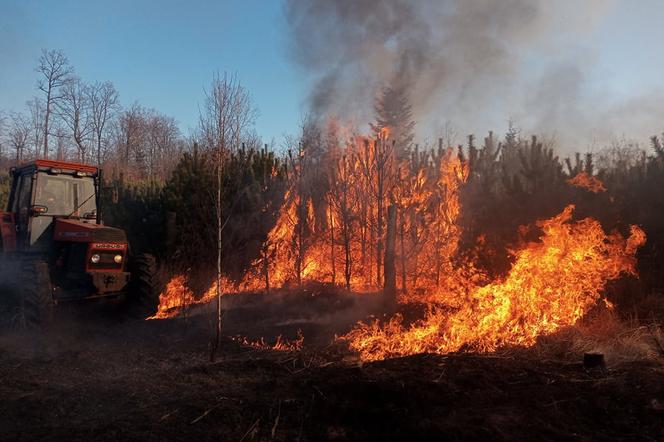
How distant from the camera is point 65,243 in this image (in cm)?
981

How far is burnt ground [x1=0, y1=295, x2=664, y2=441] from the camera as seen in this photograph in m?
4.38

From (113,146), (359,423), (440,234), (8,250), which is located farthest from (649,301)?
(113,146)

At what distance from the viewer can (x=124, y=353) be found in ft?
25.1

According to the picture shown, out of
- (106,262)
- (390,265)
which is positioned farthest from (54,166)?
(390,265)

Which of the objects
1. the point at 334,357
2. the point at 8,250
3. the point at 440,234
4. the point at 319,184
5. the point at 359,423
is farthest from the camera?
the point at 319,184

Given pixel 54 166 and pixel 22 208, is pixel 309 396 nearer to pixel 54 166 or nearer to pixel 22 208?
pixel 54 166

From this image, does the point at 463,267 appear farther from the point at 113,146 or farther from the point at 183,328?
the point at 113,146

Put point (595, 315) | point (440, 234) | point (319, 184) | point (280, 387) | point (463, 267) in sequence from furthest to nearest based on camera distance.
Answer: point (319, 184) < point (440, 234) < point (463, 267) < point (595, 315) < point (280, 387)

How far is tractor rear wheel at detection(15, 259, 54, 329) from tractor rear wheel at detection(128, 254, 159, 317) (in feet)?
6.13

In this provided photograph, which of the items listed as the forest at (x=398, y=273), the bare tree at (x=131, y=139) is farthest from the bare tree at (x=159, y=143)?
the forest at (x=398, y=273)

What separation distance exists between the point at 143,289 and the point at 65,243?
173 cm

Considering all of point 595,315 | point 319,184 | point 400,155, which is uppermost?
point 400,155

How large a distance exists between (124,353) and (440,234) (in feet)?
24.4

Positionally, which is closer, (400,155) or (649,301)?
(649,301)
